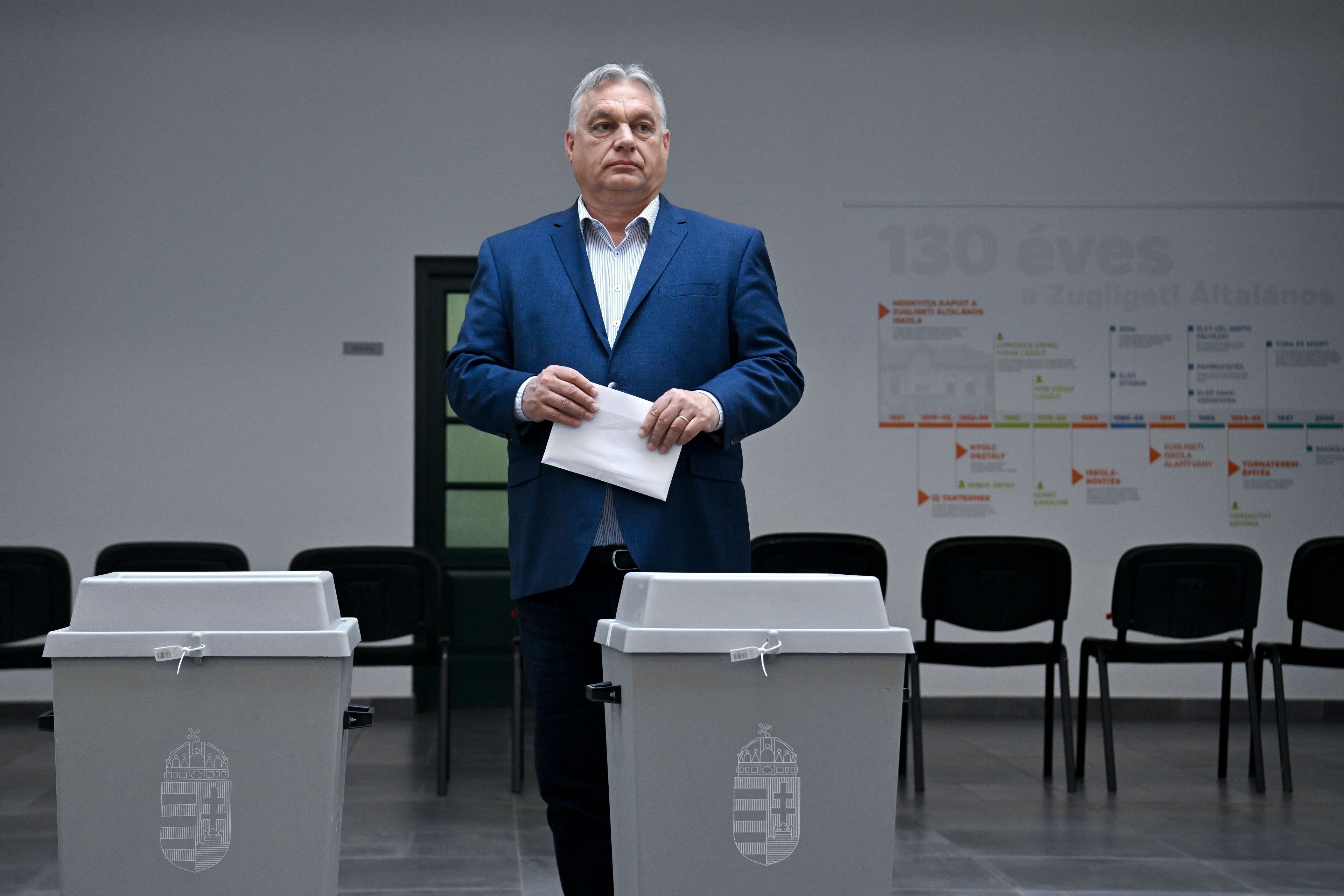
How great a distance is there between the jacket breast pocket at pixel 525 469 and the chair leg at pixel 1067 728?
2714 millimetres

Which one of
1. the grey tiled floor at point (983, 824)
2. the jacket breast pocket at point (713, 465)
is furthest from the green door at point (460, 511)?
the jacket breast pocket at point (713, 465)

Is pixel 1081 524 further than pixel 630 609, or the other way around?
pixel 1081 524

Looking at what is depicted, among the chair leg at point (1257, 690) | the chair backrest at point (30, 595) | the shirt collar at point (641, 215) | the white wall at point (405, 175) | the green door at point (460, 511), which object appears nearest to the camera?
the shirt collar at point (641, 215)

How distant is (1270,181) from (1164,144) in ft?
1.78

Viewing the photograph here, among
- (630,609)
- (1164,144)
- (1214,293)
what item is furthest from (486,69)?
(630,609)

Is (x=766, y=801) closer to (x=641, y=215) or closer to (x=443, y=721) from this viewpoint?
(x=641, y=215)

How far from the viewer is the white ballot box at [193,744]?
4.59 ft

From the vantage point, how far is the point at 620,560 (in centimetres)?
168

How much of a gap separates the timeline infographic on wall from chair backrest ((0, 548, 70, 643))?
3.46 m

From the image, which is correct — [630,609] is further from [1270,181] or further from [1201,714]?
[1270,181]

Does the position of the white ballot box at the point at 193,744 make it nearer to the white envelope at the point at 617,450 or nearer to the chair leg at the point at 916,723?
the white envelope at the point at 617,450

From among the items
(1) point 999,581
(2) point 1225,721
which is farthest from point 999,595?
(2) point 1225,721

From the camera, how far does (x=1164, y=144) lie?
558 cm

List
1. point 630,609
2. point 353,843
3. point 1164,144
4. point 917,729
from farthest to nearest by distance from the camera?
point 1164,144, point 917,729, point 353,843, point 630,609
